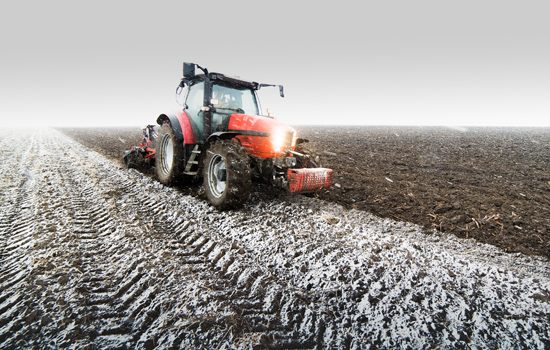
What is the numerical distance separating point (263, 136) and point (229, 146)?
0.58 meters

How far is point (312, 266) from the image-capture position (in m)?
2.51

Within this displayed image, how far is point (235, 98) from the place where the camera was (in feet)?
16.5

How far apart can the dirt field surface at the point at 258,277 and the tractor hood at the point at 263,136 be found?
34.3 inches

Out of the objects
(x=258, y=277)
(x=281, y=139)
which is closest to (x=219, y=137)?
(x=281, y=139)

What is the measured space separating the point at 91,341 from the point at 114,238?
1463 mm

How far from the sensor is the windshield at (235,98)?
4.82 metres

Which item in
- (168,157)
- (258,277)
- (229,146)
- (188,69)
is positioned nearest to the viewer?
(258,277)

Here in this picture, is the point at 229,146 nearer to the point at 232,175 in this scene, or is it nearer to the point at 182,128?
the point at 232,175

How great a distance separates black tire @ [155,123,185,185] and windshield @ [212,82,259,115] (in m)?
1.15

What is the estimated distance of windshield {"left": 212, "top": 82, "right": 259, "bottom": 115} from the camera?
482cm

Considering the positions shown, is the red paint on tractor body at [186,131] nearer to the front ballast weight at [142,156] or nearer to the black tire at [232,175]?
the black tire at [232,175]

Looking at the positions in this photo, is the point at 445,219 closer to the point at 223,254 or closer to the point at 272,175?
the point at 272,175

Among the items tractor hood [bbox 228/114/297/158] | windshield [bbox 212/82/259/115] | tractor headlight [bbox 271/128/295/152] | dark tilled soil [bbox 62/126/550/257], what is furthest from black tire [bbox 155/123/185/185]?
tractor headlight [bbox 271/128/295/152]

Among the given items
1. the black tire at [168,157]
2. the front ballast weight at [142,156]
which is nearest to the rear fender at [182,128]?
the black tire at [168,157]
